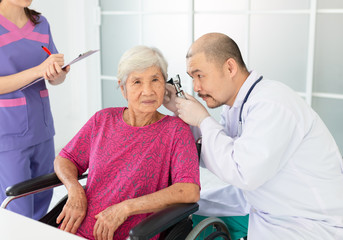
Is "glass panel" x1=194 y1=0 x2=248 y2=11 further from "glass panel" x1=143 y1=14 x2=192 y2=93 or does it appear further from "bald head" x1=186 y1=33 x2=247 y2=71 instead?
"bald head" x1=186 y1=33 x2=247 y2=71

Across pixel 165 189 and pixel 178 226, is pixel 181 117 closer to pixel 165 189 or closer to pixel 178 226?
pixel 165 189

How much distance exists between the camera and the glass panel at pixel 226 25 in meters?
3.46

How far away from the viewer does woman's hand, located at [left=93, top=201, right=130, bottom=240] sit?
1516mm

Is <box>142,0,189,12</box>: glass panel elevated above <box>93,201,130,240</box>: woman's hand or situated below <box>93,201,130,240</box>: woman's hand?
above

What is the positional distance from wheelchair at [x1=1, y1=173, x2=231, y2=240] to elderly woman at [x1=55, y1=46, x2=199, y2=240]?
0.25 feet

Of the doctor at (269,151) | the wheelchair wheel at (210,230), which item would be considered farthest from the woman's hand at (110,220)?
the doctor at (269,151)

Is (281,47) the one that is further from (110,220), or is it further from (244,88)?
(110,220)

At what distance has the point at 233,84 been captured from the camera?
1.77m

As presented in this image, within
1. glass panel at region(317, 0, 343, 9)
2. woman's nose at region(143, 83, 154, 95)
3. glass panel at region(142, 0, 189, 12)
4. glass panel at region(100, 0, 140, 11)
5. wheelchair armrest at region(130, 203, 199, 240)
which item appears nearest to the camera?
wheelchair armrest at region(130, 203, 199, 240)

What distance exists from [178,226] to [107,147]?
436 mm

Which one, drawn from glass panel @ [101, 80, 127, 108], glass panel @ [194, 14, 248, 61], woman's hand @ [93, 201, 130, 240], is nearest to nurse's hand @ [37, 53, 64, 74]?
woman's hand @ [93, 201, 130, 240]

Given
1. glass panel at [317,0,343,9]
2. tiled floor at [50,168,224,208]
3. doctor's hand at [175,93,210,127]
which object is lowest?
tiled floor at [50,168,224,208]

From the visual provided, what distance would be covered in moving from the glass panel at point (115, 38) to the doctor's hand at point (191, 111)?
237 centimetres

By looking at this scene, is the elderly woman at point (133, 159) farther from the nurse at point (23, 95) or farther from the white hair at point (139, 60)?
the nurse at point (23, 95)
